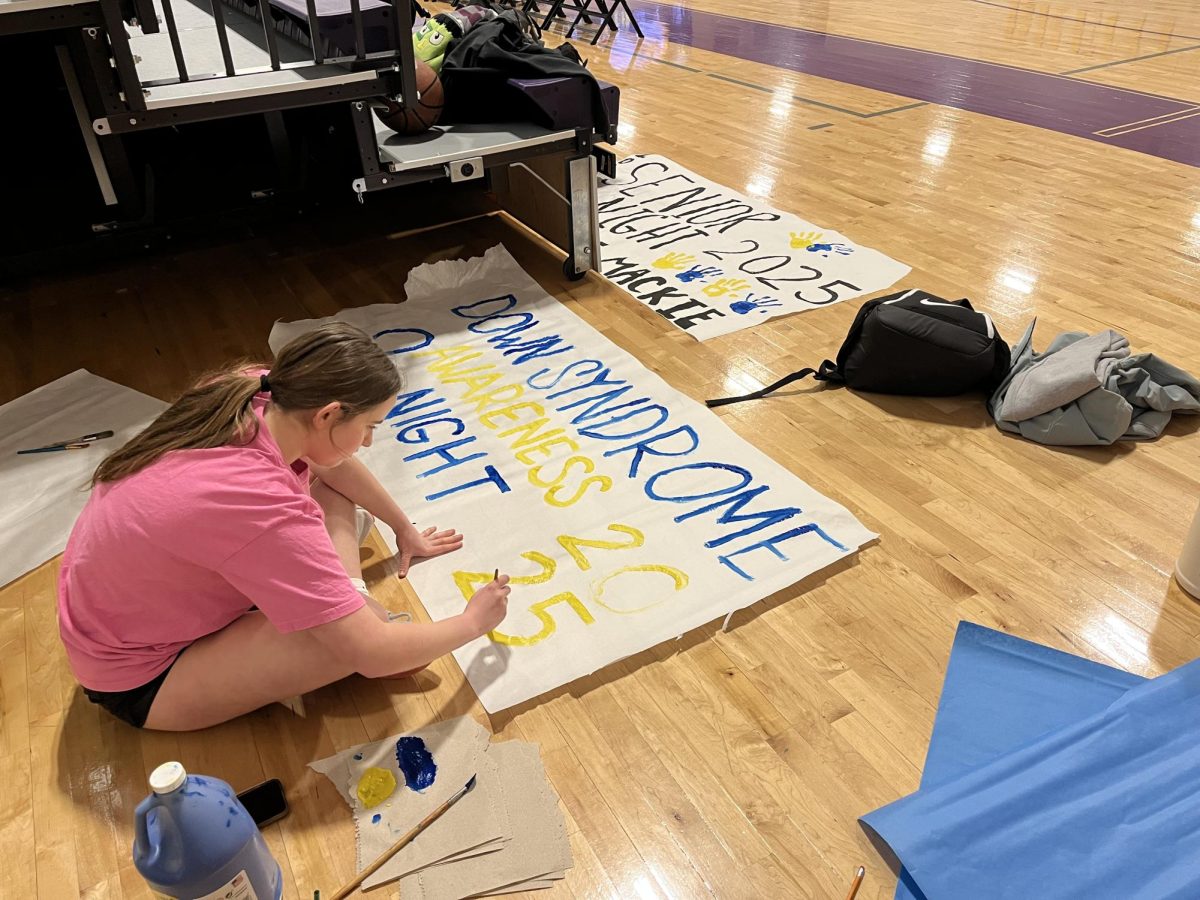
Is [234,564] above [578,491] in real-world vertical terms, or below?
above

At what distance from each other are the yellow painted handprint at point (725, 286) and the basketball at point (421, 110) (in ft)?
3.30

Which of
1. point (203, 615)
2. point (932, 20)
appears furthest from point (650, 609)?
point (932, 20)

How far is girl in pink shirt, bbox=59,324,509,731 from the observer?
1162 mm

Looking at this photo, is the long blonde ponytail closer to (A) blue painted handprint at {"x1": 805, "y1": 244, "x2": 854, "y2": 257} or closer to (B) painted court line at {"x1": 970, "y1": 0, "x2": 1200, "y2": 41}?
(A) blue painted handprint at {"x1": 805, "y1": 244, "x2": 854, "y2": 257}

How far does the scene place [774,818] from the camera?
1.29m

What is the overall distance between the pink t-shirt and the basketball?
5.41ft

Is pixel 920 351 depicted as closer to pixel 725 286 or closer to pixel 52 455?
pixel 725 286

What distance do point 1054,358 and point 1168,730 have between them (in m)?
1.07

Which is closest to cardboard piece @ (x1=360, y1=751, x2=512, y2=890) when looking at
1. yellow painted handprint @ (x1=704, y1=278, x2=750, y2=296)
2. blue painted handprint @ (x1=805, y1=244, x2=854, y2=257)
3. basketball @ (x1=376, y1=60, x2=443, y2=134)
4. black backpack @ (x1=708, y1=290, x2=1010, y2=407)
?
black backpack @ (x1=708, y1=290, x2=1010, y2=407)

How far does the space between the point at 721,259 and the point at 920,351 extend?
3.40ft

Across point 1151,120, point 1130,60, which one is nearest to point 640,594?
point 1151,120

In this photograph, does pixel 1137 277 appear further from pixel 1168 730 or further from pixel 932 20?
pixel 932 20

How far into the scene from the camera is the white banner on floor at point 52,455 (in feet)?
6.11

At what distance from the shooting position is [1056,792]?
1.27 metres
